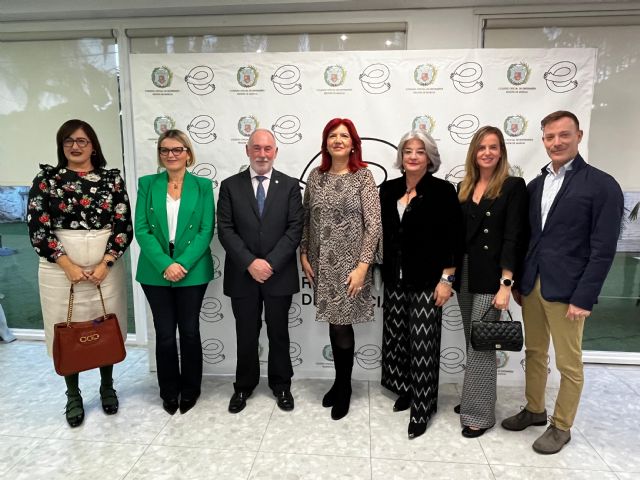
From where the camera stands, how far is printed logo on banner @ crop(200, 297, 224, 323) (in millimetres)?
3045

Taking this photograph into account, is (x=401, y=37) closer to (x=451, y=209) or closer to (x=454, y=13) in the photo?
(x=454, y=13)

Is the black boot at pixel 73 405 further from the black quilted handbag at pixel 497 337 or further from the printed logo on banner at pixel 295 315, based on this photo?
the black quilted handbag at pixel 497 337

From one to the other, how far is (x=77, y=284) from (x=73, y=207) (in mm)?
441

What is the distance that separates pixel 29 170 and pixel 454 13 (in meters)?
3.61

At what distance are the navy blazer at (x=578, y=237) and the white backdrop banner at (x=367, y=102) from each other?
2.70ft

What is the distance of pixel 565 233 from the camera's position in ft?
6.56

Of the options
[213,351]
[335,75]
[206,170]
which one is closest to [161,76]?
[206,170]

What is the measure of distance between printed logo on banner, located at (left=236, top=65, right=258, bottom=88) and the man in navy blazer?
1.79 m

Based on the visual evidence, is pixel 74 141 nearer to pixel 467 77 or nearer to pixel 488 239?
pixel 488 239

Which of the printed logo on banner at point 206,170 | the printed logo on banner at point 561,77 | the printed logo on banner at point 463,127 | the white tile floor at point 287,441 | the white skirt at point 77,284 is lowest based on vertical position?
the white tile floor at point 287,441

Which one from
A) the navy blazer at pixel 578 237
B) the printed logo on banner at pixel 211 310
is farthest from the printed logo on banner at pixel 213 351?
the navy blazer at pixel 578 237

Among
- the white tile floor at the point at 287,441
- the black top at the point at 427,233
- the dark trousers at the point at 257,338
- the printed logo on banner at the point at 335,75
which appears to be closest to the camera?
the white tile floor at the point at 287,441

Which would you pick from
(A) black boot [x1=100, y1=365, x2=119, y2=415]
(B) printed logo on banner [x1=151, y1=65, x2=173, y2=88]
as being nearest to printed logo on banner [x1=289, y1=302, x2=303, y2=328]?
(A) black boot [x1=100, y1=365, x2=119, y2=415]

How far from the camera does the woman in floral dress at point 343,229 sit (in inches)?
89.3
